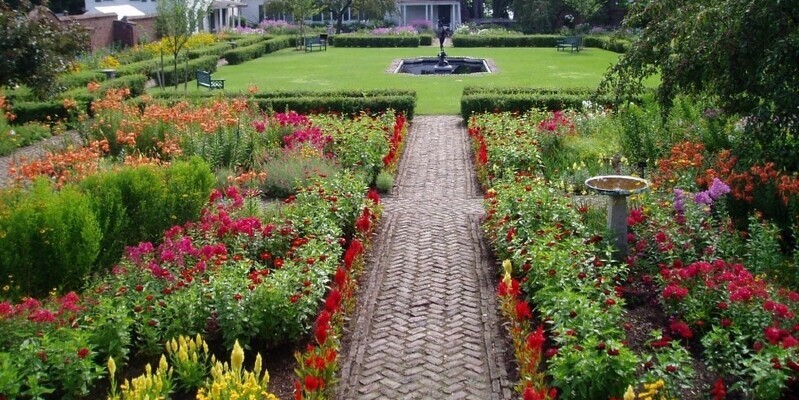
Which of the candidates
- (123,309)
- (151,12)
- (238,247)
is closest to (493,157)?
(238,247)

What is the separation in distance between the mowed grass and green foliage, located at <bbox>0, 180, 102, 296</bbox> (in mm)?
11573

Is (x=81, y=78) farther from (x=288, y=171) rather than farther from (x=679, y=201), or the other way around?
(x=679, y=201)

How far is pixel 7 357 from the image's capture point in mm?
4449

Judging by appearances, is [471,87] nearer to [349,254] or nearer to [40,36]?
[40,36]

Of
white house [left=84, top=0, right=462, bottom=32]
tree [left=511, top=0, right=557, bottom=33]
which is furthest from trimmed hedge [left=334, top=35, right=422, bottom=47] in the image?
white house [left=84, top=0, right=462, bottom=32]

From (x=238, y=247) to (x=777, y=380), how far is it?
4.21m

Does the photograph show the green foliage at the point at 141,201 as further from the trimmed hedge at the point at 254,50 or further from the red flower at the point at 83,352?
the trimmed hedge at the point at 254,50

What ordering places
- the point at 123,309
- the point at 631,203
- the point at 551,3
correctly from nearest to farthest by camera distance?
the point at 123,309
the point at 631,203
the point at 551,3

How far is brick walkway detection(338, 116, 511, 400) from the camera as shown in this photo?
5113 millimetres

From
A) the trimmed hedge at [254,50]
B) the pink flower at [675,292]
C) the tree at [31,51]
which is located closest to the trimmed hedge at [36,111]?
the tree at [31,51]

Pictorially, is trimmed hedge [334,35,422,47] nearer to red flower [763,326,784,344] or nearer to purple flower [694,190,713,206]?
purple flower [694,190,713,206]

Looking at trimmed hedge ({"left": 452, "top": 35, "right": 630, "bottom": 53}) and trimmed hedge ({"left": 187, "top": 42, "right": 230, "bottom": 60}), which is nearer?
trimmed hedge ({"left": 187, "top": 42, "right": 230, "bottom": 60})

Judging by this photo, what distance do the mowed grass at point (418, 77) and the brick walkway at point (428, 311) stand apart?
852 cm

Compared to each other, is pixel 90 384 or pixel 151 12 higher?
pixel 151 12
